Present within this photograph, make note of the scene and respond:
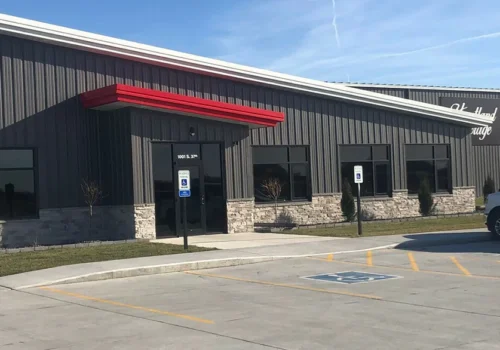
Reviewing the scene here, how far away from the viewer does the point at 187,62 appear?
80.4 ft

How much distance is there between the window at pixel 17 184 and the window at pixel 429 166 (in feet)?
54.4

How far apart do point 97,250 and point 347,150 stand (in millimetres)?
13610

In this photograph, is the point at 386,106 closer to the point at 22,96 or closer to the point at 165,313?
the point at 22,96

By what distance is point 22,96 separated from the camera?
21.7 meters

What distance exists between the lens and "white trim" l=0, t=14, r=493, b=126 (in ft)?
71.0

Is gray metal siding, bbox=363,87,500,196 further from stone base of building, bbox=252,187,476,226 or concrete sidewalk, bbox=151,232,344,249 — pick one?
concrete sidewalk, bbox=151,232,344,249

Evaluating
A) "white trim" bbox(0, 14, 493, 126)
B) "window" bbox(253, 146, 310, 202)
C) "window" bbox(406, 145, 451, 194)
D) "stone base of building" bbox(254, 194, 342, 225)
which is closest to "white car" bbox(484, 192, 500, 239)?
"stone base of building" bbox(254, 194, 342, 225)

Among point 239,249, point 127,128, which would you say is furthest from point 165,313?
point 127,128

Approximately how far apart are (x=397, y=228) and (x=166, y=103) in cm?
913

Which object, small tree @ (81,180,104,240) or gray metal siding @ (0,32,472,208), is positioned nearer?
gray metal siding @ (0,32,472,208)

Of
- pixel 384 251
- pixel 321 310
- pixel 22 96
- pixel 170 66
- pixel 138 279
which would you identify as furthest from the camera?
pixel 170 66

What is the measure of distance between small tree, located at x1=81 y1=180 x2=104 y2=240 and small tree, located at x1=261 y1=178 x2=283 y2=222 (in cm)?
690

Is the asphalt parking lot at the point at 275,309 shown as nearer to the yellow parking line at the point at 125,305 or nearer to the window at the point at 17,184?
the yellow parking line at the point at 125,305

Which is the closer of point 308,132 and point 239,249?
point 239,249
